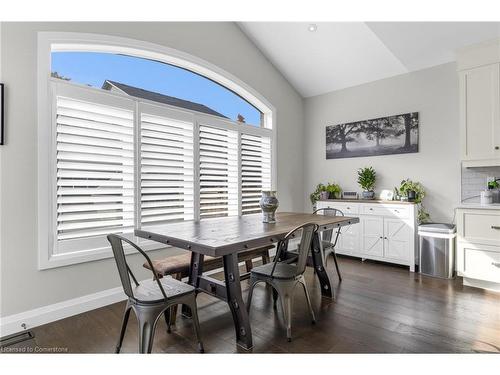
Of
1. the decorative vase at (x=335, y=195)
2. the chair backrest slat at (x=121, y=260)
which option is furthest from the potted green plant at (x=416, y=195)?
the chair backrest slat at (x=121, y=260)

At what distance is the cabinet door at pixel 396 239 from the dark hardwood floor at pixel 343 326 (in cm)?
85

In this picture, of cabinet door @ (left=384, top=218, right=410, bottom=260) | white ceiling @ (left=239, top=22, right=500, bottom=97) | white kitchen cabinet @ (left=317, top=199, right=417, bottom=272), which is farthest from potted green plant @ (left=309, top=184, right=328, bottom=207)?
white ceiling @ (left=239, top=22, right=500, bottom=97)

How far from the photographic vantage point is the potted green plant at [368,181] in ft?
15.8

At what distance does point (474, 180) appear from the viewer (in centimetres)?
397

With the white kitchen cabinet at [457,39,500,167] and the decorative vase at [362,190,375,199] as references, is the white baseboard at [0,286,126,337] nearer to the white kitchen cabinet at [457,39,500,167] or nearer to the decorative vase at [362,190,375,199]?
the decorative vase at [362,190,375,199]

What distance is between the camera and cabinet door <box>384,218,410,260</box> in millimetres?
4203

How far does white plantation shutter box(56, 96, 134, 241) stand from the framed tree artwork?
11.9 feet

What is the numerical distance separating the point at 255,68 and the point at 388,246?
139 inches

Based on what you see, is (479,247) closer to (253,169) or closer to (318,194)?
(318,194)

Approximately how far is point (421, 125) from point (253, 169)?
269 centimetres

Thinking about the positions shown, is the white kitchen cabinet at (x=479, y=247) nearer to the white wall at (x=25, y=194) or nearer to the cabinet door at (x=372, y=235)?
the cabinet door at (x=372, y=235)

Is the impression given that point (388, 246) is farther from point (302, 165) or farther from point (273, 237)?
point (273, 237)
